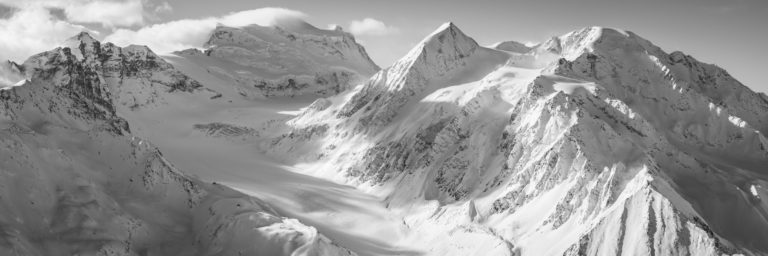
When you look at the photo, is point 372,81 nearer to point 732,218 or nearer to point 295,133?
point 295,133

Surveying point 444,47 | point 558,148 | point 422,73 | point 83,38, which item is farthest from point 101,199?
point 83,38

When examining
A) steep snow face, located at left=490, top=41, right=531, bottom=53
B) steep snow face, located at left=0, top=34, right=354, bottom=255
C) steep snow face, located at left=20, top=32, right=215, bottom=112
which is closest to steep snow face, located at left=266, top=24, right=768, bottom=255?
steep snow face, located at left=490, top=41, right=531, bottom=53

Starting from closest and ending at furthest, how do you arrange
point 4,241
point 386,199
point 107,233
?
point 4,241 < point 107,233 < point 386,199

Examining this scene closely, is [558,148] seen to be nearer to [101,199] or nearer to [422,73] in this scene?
[422,73]

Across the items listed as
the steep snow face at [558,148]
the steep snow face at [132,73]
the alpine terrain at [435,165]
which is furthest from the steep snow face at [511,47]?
the steep snow face at [132,73]

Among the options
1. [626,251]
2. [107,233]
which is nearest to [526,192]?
[626,251]

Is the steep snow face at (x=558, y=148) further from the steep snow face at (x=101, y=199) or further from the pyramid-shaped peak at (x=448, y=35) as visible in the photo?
the steep snow face at (x=101, y=199)
